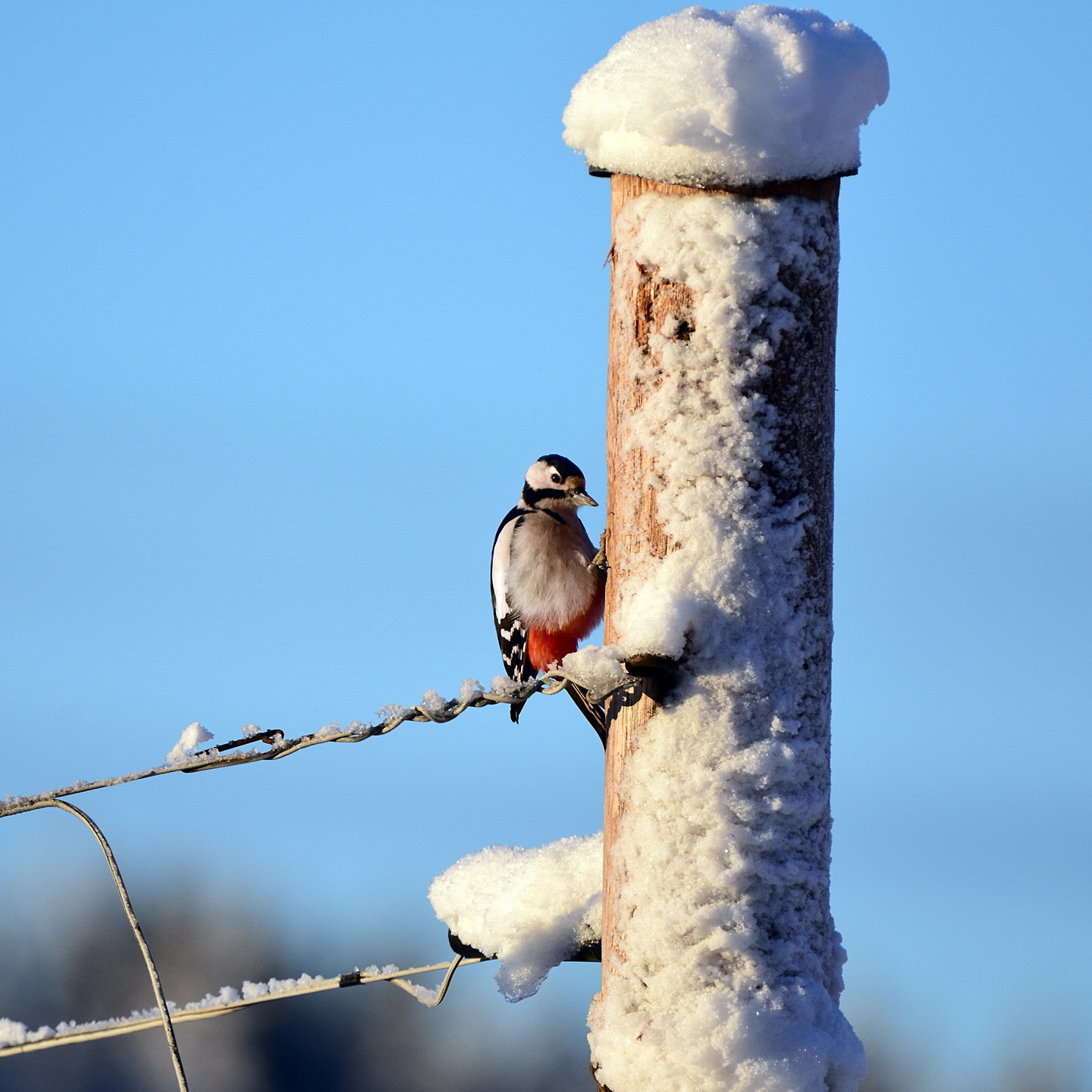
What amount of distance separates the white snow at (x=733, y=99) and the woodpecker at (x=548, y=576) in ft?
7.08

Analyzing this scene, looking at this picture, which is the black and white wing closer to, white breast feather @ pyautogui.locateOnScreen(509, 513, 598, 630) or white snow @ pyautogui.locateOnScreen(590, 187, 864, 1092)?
white breast feather @ pyautogui.locateOnScreen(509, 513, 598, 630)

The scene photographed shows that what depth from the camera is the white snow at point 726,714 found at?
2.55 meters

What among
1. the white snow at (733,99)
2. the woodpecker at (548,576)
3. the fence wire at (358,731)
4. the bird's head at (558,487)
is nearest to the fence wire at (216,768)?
the fence wire at (358,731)

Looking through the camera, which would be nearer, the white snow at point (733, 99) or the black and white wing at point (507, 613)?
the white snow at point (733, 99)

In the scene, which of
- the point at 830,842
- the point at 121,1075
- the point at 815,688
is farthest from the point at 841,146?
the point at 121,1075

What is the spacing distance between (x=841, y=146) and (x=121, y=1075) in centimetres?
2493

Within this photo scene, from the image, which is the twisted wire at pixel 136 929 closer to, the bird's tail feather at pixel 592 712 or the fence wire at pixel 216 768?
the fence wire at pixel 216 768

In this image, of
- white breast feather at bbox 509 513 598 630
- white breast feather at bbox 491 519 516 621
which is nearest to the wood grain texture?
white breast feather at bbox 509 513 598 630

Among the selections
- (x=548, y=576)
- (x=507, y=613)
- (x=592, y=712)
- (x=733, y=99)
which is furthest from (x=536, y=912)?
(x=507, y=613)

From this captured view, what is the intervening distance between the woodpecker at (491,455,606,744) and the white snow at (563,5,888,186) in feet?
7.08

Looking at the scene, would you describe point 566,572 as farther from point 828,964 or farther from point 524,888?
point 828,964

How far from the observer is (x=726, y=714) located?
2.60 m

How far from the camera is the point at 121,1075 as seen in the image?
24266mm

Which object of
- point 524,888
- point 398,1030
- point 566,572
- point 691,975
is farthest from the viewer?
point 398,1030
